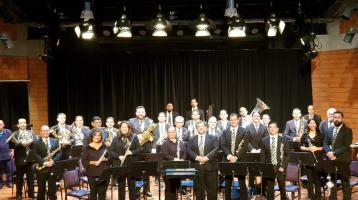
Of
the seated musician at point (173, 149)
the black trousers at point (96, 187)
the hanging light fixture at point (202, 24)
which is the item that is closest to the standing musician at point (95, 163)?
the black trousers at point (96, 187)

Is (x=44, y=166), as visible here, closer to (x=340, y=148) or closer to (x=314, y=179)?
(x=314, y=179)

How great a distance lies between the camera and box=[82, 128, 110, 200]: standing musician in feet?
30.5

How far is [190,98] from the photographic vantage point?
16078mm

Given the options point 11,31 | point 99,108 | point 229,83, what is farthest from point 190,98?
point 11,31

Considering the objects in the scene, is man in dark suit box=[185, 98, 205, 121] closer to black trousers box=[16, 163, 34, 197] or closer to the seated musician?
the seated musician

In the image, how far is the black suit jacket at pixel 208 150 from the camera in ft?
31.2

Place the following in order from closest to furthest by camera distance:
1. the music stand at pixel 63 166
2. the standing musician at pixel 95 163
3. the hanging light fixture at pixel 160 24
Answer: the music stand at pixel 63 166
the standing musician at pixel 95 163
the hanging light fixture at pixel 160 24

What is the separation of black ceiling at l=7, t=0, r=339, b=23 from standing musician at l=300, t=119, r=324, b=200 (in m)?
3.46

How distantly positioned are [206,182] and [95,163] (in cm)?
225

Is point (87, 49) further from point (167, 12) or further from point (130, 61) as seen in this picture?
point (167, 12)

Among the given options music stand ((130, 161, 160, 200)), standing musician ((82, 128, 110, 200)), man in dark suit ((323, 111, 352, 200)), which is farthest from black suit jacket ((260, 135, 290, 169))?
standing musician ((82, 128, 110, 200))

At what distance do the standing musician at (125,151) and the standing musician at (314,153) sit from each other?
11.5 feet

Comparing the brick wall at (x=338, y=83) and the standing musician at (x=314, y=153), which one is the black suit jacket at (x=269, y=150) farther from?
the brick wall at (x=338, y=83)

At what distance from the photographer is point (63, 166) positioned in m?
9.16
